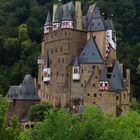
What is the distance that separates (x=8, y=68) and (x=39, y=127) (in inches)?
2541

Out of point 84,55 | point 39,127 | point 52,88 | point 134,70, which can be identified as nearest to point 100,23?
point 84,55

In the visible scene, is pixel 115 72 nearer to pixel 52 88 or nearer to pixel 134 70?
pixel 52 88

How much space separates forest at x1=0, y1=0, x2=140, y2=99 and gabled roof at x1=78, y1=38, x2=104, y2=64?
18277mm

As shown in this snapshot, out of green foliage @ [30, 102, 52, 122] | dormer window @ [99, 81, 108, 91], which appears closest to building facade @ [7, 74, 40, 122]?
green foliage @ [30, 102, 52, 122]

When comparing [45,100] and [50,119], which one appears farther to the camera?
[45,100]

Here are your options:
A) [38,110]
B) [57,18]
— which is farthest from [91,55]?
[38,110]

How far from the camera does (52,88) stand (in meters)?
85.2

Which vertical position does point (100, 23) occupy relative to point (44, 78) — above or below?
Answer: above

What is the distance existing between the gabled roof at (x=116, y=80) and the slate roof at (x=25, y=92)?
438 inches

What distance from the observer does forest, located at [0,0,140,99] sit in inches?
4085

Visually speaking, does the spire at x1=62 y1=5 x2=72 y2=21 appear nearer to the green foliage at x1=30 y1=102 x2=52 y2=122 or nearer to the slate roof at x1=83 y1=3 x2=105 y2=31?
the slate roof at x1=83 y1=3 x2=105 y2=31

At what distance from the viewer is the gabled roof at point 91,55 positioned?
272 ft

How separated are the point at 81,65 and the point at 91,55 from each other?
1828mm

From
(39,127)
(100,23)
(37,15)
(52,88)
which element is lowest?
(39,127)
